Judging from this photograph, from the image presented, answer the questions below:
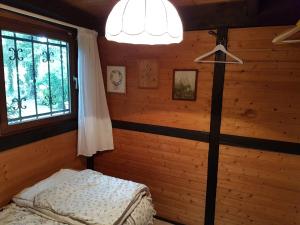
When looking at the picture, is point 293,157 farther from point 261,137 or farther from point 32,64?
point 32,64

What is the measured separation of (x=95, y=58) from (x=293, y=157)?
2.29 m

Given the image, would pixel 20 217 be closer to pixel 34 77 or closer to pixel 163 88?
pixel 34 77

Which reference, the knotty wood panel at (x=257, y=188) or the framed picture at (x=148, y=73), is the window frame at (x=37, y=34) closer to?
the framed picture at (x=148, y=73)

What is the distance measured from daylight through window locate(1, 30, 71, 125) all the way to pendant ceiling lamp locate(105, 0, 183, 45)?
134 cm

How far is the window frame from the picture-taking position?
75.3 inches

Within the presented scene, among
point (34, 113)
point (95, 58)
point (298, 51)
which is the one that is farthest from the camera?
point (95, 58)

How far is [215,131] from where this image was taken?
234cm

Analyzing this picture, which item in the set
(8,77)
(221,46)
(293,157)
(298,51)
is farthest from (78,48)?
(293,157)

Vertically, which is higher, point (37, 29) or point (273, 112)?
point (37, 29)

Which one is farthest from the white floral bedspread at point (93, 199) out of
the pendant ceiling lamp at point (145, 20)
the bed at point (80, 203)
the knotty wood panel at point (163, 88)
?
the pendant ceiling lamp at point (145, 20)

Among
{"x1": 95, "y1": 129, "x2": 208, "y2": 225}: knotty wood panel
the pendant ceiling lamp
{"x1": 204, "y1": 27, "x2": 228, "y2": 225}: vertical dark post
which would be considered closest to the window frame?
{"x1": 95, "y1": 129, "x2": 208, "y2": 225}: knotty wood panel

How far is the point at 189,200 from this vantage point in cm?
257

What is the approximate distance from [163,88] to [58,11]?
1301 millimetres

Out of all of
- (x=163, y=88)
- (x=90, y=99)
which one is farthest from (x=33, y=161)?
(x=163, y=88)
